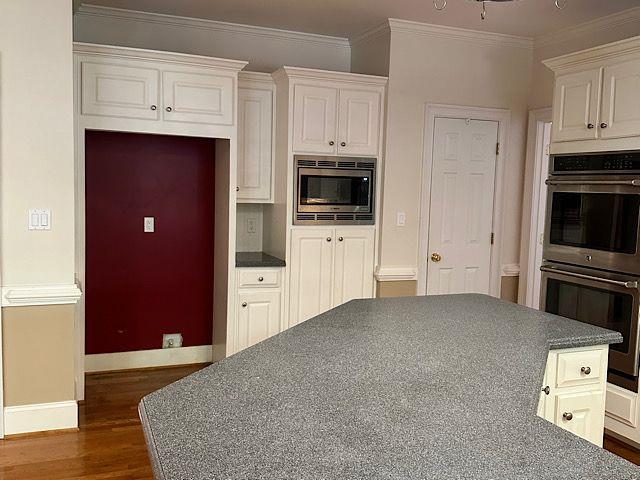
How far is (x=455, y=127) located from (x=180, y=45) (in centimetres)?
219

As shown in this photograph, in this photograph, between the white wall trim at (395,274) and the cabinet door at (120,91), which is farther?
the white wall trim at (395,274)

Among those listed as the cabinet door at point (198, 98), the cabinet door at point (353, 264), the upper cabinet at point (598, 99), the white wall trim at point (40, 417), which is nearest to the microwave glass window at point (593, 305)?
the upper cabinet at point (598, 99)

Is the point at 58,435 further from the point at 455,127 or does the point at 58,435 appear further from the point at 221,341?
the point at 455,127

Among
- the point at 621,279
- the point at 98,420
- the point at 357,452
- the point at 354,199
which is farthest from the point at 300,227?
the point at 357,452

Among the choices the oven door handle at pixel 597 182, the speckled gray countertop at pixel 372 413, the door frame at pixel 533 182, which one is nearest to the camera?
the speckled gray countertop at pixel 372 413

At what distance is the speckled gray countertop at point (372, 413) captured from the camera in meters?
1.25

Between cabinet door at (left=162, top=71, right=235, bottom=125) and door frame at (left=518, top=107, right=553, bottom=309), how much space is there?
2426 mm

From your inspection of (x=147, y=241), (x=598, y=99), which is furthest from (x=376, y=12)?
(x=147, y=241)

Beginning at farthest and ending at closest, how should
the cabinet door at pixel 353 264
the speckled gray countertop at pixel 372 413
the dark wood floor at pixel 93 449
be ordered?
1. the cabinet door at pixel 353 264
2. the dark wood floor at pixel 93 449
3. the speckled gray countertop at pixel 372 413

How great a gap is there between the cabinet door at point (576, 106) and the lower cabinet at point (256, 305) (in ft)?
6.92

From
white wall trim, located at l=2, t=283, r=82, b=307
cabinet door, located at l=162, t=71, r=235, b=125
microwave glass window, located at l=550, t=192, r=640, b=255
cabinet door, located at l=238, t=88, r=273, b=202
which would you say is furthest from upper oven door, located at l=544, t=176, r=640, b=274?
white wall trim, located at l=2, t=283, r=82, b=307

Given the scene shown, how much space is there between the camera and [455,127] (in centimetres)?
481

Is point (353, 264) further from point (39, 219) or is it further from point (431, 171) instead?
point (39, 219)

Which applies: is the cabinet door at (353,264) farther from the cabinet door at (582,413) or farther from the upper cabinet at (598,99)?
the cabinet door at (582,413)
